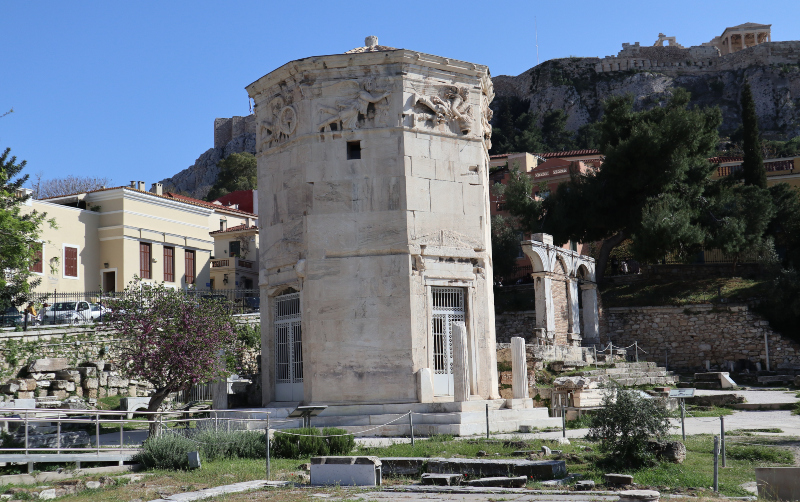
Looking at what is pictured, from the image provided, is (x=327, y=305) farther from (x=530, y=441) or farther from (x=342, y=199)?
(x=530, y=441)

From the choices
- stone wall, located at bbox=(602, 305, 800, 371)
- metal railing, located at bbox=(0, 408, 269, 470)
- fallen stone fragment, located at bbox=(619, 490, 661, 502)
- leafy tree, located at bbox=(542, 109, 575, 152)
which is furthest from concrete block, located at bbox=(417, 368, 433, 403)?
leafy tree, located at bbox=(542, 109, 575, 152)

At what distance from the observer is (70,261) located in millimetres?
39000

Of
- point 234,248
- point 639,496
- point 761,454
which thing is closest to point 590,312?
point 761,454

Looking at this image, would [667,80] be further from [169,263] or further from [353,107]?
[353,107]

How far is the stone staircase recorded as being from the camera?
82.6ft

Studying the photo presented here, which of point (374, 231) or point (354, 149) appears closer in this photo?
point (374, 231)

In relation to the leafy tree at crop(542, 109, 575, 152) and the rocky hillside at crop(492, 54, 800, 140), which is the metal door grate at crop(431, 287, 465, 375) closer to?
the leafy tree at crop(542, 109, 575, 152)

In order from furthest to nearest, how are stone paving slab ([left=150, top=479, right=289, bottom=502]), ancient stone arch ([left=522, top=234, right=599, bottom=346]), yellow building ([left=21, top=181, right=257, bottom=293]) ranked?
yellow building ([left=21, top=181, right=257, bottom=293]) < ancient stone arch ([left=522, top=234, right=599, bottom=346]) < stone paving slab ([left=150, top=479, right=289, bottom=502])

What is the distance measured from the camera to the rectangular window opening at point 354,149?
56.3 ft

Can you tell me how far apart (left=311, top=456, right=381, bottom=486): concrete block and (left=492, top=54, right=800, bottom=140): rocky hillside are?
8257 centimetres

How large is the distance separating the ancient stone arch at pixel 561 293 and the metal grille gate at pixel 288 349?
40.6 feet

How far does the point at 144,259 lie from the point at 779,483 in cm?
3667

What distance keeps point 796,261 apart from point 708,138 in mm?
7180

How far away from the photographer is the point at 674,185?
3669 centimetres
